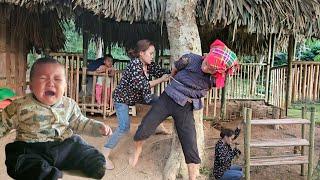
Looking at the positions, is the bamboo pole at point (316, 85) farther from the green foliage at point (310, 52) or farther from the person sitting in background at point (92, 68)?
the green foliage at point (310, 52)

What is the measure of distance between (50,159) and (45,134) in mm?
165

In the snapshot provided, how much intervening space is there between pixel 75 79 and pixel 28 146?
6.32 metres

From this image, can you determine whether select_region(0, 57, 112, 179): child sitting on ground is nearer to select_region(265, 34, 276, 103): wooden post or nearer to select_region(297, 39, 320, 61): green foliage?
select_region(265, 34, 276, 103): wooden post

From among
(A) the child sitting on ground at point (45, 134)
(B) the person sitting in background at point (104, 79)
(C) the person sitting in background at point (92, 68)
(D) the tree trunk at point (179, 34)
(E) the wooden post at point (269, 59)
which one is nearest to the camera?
(A) the child sitting on ground at point (45, 134)

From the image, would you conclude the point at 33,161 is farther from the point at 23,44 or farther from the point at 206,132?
the point at 23,44

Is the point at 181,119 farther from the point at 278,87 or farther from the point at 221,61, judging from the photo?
the point at 278,87

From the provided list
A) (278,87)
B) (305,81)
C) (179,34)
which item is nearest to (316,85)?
(305,81)

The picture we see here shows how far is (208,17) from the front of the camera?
6.19 metres

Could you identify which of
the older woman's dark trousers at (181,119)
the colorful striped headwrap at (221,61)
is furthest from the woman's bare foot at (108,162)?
the colorful striped headwrap at (221,61)

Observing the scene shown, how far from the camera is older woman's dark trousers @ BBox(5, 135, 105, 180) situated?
196cm

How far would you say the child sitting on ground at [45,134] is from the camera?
1.94 metres

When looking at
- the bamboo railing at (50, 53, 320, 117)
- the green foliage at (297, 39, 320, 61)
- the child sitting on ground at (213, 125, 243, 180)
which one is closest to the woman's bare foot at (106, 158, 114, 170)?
the child sitting on ground at (213, 125, 243, 180)

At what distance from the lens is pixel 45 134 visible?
7.11 ft

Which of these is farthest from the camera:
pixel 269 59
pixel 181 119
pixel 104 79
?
pixel 269 59
